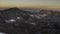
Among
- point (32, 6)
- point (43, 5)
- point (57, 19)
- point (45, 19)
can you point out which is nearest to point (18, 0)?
point (32, 6)

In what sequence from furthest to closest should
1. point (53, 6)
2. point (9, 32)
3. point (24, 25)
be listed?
point (53, 6), point (24, 25), point (9, 32)

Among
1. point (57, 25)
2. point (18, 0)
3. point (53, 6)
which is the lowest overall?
point (57, 25)

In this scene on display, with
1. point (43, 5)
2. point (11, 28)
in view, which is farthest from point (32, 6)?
point (11, 28)

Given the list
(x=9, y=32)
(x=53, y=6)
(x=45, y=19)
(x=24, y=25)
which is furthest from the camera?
(x=53, y=6)

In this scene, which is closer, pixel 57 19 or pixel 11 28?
pixel 11 28

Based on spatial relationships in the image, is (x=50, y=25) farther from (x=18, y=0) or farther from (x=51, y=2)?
(x=18, y=0)

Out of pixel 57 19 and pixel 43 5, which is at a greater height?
pixel 43 5
